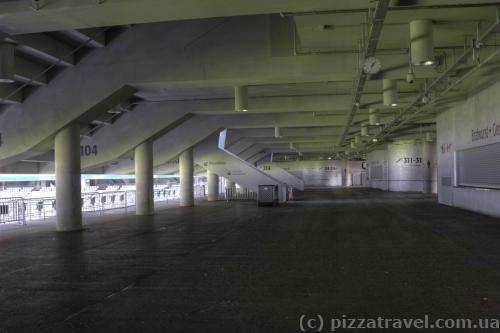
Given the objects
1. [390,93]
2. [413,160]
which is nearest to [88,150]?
[390,93]

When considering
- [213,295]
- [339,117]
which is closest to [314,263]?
[213,295]

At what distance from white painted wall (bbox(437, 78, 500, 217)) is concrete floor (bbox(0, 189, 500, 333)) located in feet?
14.5

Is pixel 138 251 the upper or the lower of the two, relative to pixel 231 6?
lower

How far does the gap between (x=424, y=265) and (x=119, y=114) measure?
19.9m

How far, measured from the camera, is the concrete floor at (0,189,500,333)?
6.57 metres

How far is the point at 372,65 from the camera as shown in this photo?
1285cm

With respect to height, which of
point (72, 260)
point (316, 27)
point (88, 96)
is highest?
point (316, 27)

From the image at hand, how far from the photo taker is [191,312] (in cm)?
678

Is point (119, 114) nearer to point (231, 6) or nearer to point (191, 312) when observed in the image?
point (231, 6)

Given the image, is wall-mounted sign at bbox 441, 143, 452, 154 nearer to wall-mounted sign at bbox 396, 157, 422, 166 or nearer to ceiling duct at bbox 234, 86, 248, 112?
ceiling duct at bbox 234, 86, 248, 112

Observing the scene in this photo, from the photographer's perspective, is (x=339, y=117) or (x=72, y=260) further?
(x=339, y=117)

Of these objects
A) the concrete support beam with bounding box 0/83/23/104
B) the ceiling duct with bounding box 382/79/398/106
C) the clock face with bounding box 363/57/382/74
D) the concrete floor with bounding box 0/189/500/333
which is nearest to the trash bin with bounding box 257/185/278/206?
the ceiling duct with bounding box 382/79/398/106

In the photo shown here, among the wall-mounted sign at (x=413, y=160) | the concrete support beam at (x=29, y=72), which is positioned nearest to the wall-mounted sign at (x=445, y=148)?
the concrete support beam at (x=29, y=72)

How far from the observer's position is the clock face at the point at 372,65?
1271 cm
